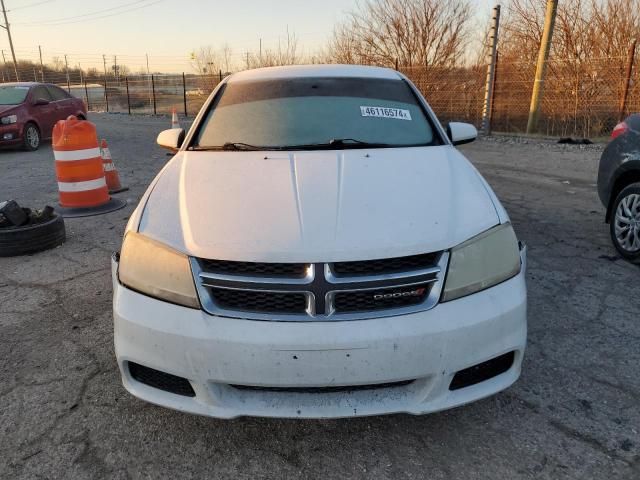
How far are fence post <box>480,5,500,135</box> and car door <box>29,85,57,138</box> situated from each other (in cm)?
1056

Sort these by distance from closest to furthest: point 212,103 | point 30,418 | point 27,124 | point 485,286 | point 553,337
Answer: point 485,286 → point 30,418 → point 553,337 → point 212,103 → point 27,124

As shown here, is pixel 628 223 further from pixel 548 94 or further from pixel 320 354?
pixel 548 94

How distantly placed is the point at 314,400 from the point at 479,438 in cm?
77

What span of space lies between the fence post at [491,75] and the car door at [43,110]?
1056 cm

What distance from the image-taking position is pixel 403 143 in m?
2.82

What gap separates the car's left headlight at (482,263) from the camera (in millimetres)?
1823

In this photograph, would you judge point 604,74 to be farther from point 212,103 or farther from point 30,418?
point 30,418

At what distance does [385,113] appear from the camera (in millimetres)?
3037

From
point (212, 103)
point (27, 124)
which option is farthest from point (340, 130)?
point (27, 124)

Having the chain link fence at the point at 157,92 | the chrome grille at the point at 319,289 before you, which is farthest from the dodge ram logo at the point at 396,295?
the chain link fence at the point at 157,92

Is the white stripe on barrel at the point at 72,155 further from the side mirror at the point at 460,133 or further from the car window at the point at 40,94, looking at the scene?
the car window at the point at 40,94

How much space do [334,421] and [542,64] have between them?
41.3 ft

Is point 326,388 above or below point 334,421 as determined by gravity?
above

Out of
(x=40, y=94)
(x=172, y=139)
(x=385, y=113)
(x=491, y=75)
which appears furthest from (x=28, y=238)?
(x=491, y=75)
